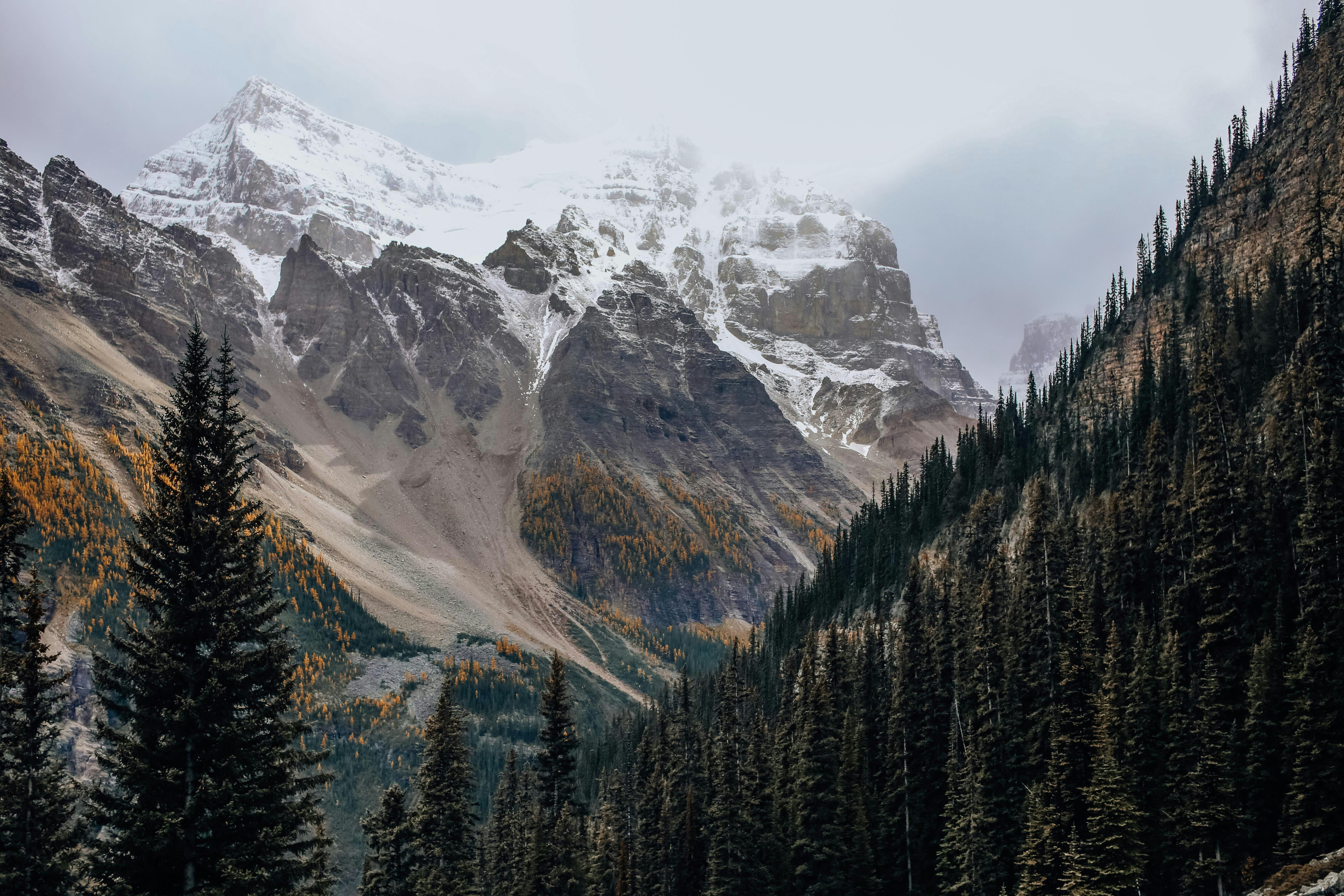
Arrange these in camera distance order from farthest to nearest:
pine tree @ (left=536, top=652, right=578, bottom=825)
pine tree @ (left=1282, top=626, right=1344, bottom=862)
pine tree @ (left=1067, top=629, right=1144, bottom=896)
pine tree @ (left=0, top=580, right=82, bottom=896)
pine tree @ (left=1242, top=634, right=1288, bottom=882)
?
pine tree @ (left=536, top=652, right=578, bottom=825) → pine tree @ (left=1242, top=634, right=1288, bottom=882) → pine tree @ (left=1067, top=629, right=1144, bottom=896) → pine tree @ (left=1282, top=626, right=1344, bottom=862) → pine tree @ (left=0, top=580, right=82, bottom=896)

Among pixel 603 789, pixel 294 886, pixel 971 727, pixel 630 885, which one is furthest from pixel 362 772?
pixel 294 886

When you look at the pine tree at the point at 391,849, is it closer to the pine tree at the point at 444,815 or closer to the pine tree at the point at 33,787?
the pine tree at the point at 444,815

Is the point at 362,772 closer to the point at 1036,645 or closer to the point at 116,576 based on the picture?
the point at 116,576

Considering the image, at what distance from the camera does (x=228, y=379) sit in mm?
23500

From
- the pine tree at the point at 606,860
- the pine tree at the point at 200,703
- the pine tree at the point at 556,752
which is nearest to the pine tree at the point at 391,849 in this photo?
the pine tree at the point at 556,752

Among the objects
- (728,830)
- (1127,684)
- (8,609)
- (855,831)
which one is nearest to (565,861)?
(728,830)

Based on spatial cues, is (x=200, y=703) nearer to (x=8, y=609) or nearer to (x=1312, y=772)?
(x=8, y=609)

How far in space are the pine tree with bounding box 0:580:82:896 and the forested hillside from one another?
30.1 m

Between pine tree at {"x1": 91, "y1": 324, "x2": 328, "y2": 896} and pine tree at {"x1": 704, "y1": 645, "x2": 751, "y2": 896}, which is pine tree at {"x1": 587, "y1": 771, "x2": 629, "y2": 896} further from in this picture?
pine tree at {"x1": 91, "y1": 324, "x2": 328, "y2": 896}

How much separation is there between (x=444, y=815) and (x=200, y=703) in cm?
3200

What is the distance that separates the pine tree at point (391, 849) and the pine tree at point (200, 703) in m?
27.2

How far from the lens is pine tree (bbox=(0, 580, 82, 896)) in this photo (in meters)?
24.1

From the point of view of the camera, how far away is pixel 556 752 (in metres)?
54.6

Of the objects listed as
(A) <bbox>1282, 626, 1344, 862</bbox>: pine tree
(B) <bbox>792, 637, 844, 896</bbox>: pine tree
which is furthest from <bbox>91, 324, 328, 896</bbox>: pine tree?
(A) <bbox>1282, 626, 1344, 862</bbox>: pine tree
